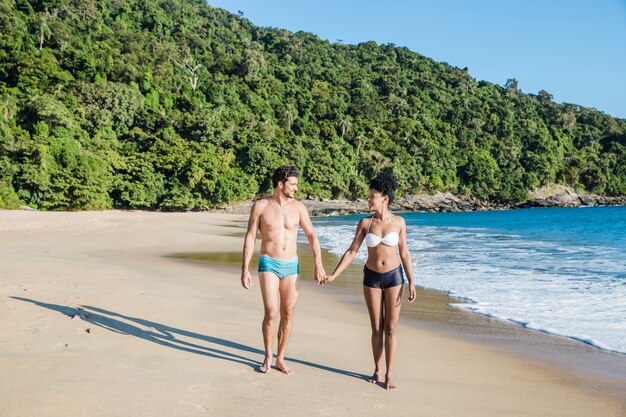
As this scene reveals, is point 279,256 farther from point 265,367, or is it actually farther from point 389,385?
point 389,385

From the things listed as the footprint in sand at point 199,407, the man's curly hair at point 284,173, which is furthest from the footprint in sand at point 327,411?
the man's curly hair at point 284,173

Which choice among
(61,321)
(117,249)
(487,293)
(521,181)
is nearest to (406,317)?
(487,293)

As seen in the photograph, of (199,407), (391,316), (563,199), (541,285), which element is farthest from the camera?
(563,199)

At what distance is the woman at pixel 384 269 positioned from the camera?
4207mm

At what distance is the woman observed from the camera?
4.21m

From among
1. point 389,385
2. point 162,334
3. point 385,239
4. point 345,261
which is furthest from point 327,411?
point 162,334

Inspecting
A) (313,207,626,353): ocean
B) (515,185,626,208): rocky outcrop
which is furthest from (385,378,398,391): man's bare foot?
(515,185,626,208): rocky outcrop

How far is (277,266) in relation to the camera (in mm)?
4375

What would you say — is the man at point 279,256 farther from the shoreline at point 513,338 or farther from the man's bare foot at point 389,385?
the shoreline at point 513,338

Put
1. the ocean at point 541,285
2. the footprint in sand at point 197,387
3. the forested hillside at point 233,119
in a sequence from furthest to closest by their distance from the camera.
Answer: the forested hillside at point 233,119 < the ocean at point 541,285 < the footprint in sand at point 197,387

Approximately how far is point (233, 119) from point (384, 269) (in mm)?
73667

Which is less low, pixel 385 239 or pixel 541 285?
pixel 385 239

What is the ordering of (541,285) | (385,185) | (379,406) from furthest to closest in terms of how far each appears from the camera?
(541,285)
(385,185)
(379,406)

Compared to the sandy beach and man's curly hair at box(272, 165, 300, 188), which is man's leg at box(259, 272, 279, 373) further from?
man's curly hair at box(272, 165, 300, 188)
